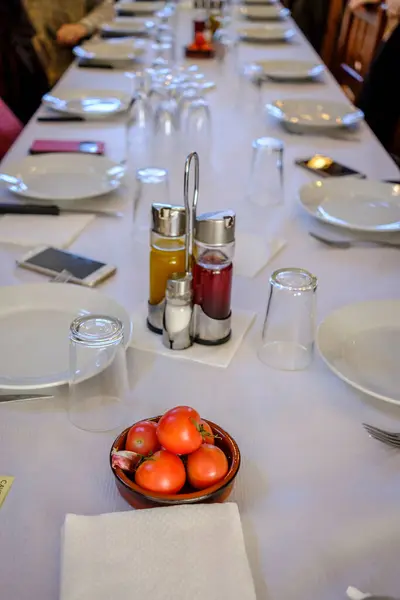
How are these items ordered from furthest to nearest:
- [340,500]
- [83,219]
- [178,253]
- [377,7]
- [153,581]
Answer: [377,7]
[83,219]
[178,253]
[340,500]
[153,581]

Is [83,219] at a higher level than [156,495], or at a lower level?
lower

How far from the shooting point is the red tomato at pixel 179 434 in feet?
1.96

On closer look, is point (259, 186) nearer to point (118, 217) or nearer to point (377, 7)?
point (118, 217)

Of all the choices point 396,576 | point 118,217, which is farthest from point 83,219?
point 396,576

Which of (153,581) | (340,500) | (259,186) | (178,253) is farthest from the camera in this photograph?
(259,186)

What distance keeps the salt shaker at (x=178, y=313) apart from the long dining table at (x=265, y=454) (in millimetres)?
30

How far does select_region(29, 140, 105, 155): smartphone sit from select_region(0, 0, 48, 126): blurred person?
3.64 feet

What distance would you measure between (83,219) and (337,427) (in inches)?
25.7

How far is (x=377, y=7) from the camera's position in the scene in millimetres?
3443

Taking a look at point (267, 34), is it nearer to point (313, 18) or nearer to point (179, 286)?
point (313, 18)

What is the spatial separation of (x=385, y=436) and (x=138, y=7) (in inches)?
119

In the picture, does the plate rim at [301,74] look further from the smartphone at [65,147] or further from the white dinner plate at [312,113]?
the smartphone at [65,147]

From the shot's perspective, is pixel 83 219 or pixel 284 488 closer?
pixel 284 488

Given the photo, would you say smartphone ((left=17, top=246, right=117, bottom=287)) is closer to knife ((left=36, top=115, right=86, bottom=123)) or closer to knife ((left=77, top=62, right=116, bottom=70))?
knife ((left=36, top=115, right=86, bottom=123))
